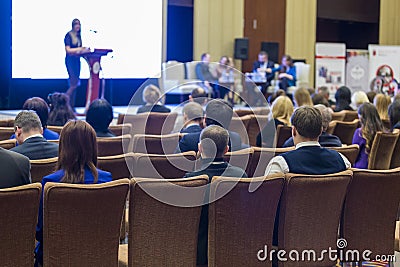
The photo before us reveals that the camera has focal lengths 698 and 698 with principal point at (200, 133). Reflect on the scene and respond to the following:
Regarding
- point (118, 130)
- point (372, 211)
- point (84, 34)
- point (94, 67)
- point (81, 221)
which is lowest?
point (372, 211)

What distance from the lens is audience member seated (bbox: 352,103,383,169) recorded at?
20.3 feet

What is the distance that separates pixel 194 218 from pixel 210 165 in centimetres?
33

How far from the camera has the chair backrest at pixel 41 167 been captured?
4105 mm

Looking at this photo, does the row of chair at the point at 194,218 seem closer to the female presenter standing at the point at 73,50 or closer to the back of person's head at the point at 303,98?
the back of person's head at the point at 303,98

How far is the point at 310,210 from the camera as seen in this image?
146 inches

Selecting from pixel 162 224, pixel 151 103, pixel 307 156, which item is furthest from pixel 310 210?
pixel 151 103

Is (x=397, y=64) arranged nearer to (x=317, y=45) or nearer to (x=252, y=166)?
(x=317, y=45)

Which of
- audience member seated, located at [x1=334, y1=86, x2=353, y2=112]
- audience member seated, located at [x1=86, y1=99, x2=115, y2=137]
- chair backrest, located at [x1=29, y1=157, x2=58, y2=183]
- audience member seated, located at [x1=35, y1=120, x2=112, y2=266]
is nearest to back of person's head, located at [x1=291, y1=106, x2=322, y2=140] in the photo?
audience member seated, located at [x1=35, y1=120, x2=112, y2=266]

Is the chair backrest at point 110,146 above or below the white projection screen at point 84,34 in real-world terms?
below

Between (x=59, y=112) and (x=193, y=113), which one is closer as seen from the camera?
(x=193, y=113)

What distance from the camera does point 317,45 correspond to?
15.8 metres

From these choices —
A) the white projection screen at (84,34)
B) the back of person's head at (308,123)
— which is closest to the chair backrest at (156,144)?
the back of person's head at (308,123)

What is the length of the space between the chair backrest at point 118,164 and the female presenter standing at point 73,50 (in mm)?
5333

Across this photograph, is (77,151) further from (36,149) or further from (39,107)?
(39,107)
